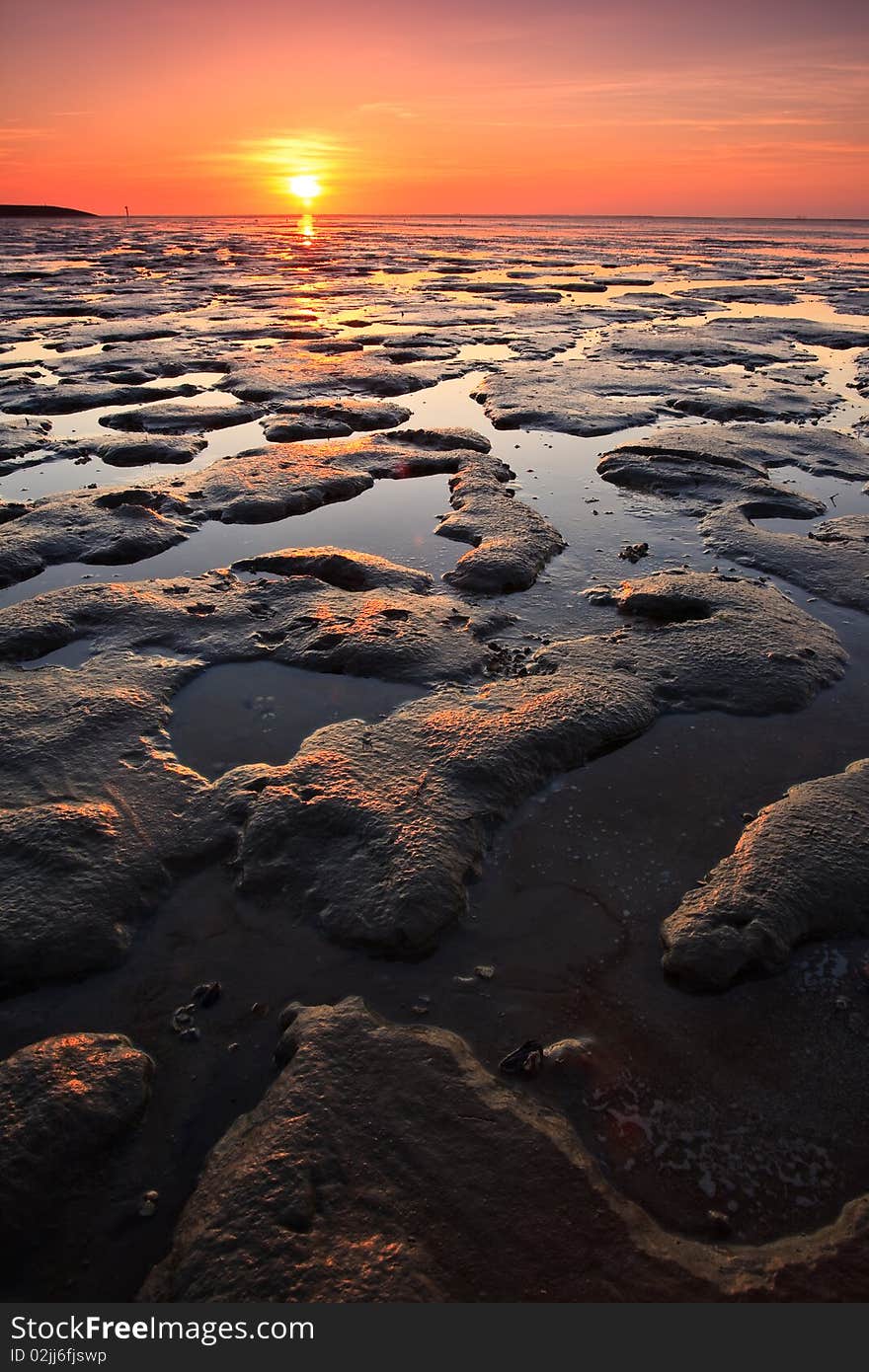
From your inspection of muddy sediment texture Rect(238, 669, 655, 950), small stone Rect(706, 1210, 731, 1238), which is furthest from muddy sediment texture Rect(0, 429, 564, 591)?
small stone Rect(706, 1210, 731, 1238)

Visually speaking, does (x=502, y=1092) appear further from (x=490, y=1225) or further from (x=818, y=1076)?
(x=818, y=1076)

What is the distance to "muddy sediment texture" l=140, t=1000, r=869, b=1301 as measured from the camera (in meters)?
1.86

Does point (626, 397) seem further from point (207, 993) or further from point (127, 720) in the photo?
point (207, 993)

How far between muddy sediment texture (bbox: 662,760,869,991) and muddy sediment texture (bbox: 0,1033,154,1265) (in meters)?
→ 1.86

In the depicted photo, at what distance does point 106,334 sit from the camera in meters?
16.2

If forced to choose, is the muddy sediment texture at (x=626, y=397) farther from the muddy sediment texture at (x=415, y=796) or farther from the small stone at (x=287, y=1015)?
the small stone at (x=287, y=1015)

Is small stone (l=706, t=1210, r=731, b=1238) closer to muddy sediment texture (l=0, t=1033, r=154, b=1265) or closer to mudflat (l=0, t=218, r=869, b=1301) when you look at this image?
mudflat (l=0, t=218, r=869, b=1301)

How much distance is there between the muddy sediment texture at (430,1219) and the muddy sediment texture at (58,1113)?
0.35m

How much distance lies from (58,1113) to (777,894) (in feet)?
8.55

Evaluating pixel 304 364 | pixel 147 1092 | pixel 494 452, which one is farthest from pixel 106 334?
pixel 147 1092

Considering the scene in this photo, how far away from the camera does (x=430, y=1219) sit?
1970 mm

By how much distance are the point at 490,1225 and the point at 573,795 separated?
193cm

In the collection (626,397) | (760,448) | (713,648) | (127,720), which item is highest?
(626,397)

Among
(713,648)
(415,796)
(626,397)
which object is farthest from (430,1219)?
(626,397)
